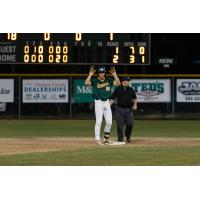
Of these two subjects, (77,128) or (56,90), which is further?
(56,90)

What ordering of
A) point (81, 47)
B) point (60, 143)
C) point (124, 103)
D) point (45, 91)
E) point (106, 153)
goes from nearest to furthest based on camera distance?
point (106, 153) < point (124, 103) < point (60, 143) < point (81, 47) < point (45, 91)

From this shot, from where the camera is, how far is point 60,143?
17.0 metres

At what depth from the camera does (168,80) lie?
93.6 ft

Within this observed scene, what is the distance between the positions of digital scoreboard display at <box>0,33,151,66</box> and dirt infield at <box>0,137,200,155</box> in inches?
306

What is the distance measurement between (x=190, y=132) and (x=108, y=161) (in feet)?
30.7

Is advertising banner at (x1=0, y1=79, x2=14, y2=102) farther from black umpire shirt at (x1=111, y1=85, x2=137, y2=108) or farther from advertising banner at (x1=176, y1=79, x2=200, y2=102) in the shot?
black umpire shirt at (x1=111, y1=85, x2=137, y2=108)

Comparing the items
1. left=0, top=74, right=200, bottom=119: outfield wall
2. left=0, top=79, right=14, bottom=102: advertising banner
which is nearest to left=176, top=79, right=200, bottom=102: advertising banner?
left=0, top=74, right=200, bottom=119: outfield wall

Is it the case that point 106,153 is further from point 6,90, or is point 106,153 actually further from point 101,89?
point 6,90

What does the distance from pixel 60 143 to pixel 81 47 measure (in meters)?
9.66

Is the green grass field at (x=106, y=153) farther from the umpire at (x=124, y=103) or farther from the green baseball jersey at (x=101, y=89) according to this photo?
the green baseball jersey at (x=101, y=89)

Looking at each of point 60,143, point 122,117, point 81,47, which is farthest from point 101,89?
point 81,47

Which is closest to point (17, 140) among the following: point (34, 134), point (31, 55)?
point (34, 134)

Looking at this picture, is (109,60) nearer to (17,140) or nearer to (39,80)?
(39,80)

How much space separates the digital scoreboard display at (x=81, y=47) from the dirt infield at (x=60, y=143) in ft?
25.5
